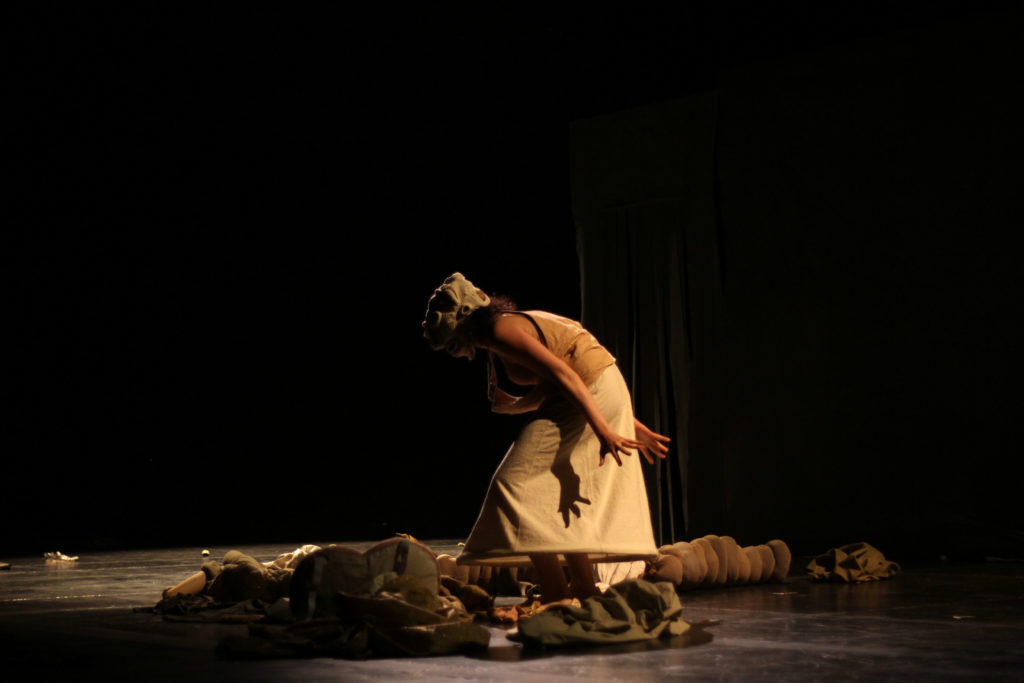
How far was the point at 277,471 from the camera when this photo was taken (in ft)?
27.9

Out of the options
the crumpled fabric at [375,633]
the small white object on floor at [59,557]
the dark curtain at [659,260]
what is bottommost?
the crumpled fabric at [375,633]

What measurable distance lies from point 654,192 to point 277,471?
11.0 feet

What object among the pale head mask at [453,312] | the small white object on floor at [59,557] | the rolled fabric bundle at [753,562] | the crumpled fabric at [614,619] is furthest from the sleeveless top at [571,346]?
the small white object on floor at [59,557]

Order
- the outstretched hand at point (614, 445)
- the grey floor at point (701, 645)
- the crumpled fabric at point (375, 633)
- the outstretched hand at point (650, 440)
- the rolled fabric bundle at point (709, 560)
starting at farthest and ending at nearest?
1. the rolled fabric bundle at point (709, 560)
2. the outstretched hand at point (650, 440)
3. the outstretched hand at point (614, 445)
4. the crumpled fabric at point (375, 633)
5. the grey floor at point (701, 645)

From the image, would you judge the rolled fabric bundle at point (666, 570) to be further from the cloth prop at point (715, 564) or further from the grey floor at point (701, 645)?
the grey floor at point (701, 645)

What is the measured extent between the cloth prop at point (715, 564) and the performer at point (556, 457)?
3.04 ft

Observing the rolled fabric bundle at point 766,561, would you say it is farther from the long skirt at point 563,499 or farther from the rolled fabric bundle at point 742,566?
the long skirt at point 563,499

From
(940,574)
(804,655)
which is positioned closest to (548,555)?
(804,655)

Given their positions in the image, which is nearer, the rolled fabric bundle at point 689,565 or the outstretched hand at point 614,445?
the outstretched hand at point 614,445

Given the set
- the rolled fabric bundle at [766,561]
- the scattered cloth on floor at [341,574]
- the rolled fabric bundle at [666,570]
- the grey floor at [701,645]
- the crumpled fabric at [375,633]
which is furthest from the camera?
the rolled fabric bundle at [766,561]

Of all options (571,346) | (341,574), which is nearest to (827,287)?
(571,346)

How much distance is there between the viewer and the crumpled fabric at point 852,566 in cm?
489

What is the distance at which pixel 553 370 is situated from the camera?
3.40 m

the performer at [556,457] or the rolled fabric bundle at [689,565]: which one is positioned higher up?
the performer at [556,457]
